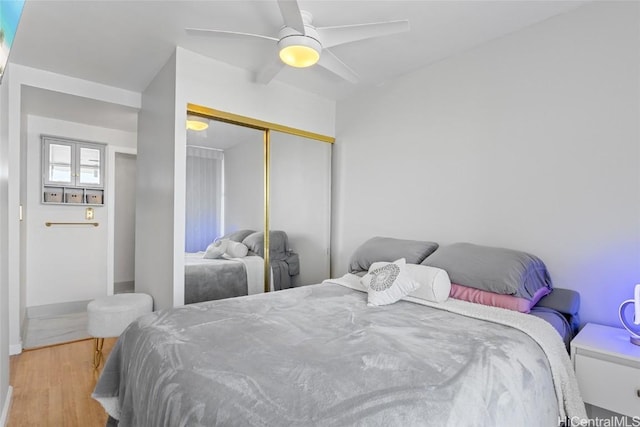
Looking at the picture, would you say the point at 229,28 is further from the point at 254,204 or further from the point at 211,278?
the point at 211,278

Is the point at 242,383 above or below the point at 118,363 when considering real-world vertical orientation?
above

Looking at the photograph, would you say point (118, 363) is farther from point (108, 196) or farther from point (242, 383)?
point (108, 196)

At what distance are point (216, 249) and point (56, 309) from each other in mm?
2677


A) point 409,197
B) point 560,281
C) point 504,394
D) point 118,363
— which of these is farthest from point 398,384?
point 409,197

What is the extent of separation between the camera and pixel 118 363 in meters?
1.74

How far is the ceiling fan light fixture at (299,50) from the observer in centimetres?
Answer: 193

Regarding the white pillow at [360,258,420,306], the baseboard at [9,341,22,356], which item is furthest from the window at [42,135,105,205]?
the white pillow at [360,258,420,306]

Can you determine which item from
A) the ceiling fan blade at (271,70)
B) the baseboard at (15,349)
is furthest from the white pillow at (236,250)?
the baseboard at (15,349)

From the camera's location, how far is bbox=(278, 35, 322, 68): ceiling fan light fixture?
6.35 ft

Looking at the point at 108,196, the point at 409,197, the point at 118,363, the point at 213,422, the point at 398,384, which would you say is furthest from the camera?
the point at 108,196

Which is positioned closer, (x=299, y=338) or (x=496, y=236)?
(x=299, y=338)

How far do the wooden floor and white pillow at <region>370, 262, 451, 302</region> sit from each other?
209 cm

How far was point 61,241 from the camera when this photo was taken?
159 inches

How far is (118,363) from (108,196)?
3.20 metres
